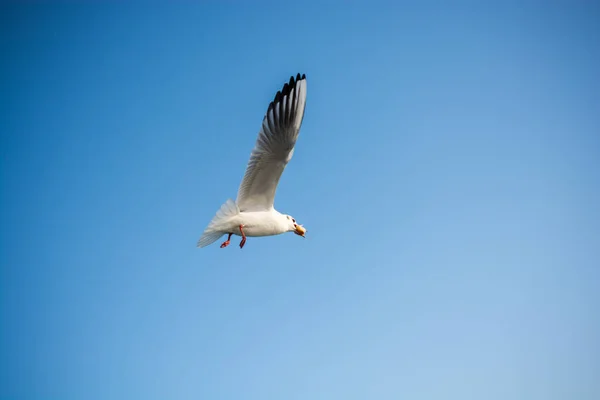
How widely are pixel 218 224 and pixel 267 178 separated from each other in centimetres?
80

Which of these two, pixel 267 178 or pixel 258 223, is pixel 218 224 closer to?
pixel 258 223

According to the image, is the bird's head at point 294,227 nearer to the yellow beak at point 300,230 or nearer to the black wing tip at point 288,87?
the yellow beak at point 300,230

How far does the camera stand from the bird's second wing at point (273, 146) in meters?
6.25

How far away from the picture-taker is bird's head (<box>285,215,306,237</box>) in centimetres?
765


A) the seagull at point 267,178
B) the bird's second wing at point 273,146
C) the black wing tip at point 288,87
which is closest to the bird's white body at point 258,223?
the seagull at point 267,178

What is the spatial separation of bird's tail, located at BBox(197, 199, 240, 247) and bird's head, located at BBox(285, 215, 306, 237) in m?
0.97

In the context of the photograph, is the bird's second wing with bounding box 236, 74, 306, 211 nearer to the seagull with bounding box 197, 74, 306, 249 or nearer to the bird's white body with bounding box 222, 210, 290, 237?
the seagull with bounding box 197, 74, 306, 249

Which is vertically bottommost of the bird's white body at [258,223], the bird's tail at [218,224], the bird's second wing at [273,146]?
the bird's tail at [218,224]

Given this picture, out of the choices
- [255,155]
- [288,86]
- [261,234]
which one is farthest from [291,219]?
[288,86]

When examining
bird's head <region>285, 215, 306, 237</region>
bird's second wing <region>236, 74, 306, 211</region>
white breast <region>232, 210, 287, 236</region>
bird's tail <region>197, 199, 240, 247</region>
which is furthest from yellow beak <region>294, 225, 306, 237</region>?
bird's tail <region>197, 199, 240, 247</region>

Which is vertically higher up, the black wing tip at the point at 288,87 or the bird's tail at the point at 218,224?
the black wing tip at the point at 288,87

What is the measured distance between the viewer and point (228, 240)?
7039mm

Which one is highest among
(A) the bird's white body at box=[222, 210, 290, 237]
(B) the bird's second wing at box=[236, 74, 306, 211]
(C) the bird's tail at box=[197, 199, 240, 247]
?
(B) the bird's second wing at box=[236, 74, 306, 211]

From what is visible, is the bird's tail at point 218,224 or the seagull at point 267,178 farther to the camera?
the bird's tail at point 218,224
